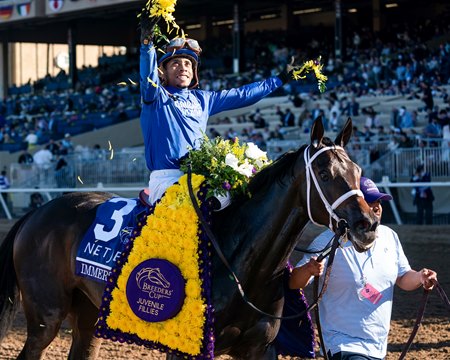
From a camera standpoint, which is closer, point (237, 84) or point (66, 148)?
point (66, 148)

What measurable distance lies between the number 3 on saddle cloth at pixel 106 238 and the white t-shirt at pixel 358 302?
1211 mm

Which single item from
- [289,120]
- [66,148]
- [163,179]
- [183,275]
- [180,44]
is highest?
[180,44]

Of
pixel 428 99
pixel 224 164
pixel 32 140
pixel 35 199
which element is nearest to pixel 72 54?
pixel 32 140

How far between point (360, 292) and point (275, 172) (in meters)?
0.80

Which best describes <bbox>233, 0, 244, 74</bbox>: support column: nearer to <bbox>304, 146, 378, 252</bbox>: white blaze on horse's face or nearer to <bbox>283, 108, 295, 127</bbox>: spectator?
<bbox>283, 108, 295, 127</bbox>: spectator

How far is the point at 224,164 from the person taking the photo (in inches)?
183

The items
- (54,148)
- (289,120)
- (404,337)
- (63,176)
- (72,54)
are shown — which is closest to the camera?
(404,337)

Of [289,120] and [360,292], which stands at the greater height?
[289,120]

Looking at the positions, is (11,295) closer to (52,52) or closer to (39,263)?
(39,263)

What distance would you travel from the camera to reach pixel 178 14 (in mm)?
37344

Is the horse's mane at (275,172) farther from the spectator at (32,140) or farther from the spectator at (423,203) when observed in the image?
the spectator at (32,140)

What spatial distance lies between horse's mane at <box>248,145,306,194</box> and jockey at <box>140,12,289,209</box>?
0.61 feet

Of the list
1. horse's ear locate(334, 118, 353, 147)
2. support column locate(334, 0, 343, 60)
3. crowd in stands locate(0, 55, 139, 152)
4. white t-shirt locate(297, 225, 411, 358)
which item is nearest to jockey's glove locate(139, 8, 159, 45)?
horse's ear locate(334, 118, 353, 147)

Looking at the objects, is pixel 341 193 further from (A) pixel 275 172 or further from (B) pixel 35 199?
(B) pixel 35 199
